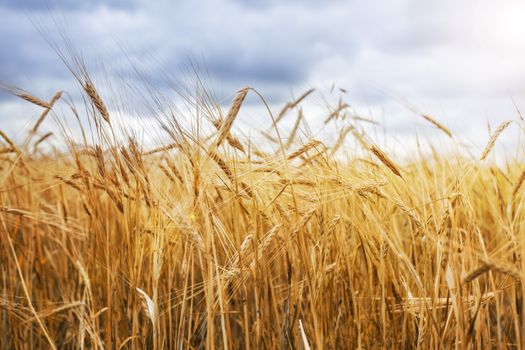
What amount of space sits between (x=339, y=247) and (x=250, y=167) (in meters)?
0.47

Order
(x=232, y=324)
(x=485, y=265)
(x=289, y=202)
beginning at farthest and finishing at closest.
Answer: (x=232, y=324)
(x=289, y=202)
(x=485, y=265)

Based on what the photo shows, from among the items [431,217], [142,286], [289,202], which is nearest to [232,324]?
[142,286]

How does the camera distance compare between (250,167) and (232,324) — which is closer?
(250,167)

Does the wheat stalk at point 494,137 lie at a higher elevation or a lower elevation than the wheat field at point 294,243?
higher

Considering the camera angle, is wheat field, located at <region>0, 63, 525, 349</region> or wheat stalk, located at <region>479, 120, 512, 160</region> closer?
wheat field, located at <region>0, 63, 525, 349</region>

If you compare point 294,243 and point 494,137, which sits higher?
point 494,137

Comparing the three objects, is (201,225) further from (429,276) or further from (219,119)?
(429,276)

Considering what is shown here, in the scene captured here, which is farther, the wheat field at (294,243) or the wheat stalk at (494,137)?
the wheat stalk at (494,137)

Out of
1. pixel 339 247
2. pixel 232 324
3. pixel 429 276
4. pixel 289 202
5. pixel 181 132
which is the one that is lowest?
pixel 232 324

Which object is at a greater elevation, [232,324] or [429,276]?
[429,276]

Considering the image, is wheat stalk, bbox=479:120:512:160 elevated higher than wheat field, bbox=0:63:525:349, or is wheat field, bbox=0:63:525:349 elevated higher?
wheat stalk, bbox=479:120:512:160

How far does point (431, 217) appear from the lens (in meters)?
1.84

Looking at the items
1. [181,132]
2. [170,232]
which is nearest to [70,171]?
[170,232]

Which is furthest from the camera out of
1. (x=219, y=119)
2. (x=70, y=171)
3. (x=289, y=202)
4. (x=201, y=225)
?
(x=70, y=171)
